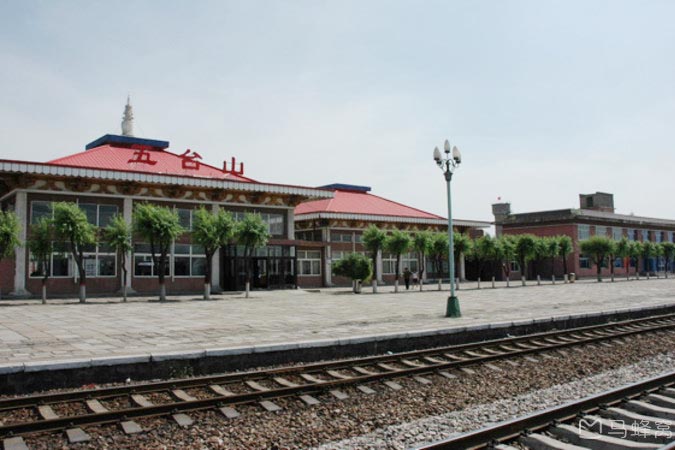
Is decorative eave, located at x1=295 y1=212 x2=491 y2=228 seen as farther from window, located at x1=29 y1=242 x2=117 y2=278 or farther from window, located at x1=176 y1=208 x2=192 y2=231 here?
window, located at x1=29 y1=242 x2=117 y2=278

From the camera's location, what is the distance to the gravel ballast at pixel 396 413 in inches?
246

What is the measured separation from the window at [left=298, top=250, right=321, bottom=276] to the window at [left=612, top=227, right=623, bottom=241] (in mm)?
41502

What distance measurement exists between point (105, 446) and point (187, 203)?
27997 mm

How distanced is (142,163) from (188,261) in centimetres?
686

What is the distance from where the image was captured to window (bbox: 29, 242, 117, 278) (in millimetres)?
28484

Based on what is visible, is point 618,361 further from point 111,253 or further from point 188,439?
point 111,253

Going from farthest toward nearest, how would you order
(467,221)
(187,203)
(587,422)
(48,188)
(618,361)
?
(467,221), (187,203), (48,188), (618,361), (587,422)

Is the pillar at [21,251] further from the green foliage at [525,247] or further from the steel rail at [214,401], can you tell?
the green foliage at [525,247]

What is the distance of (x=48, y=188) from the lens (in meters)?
28.7

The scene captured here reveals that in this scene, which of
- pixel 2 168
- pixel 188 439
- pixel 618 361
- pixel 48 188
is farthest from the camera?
pixel 48 188

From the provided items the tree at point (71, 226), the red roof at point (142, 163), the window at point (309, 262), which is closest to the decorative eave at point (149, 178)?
the red roof at point (142, 163)

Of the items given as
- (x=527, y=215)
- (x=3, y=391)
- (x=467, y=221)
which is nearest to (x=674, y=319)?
(x=3, y=391)

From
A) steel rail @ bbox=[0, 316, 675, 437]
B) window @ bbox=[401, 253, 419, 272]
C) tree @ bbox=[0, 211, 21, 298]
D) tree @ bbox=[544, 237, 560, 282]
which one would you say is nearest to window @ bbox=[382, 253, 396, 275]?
window @ bbox=[401, 253, 419, 272]

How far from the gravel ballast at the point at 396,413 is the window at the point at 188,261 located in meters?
25.0
